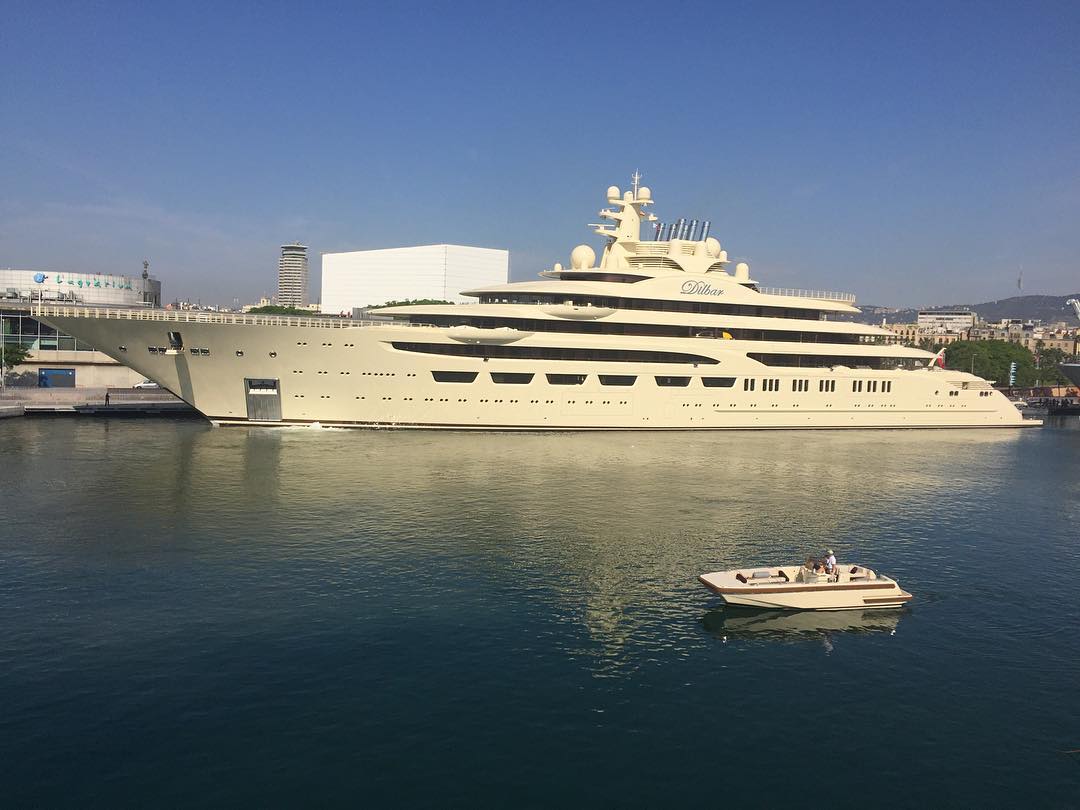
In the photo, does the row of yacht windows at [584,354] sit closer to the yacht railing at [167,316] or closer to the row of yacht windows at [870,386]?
the row of yacht windows at [870,386]

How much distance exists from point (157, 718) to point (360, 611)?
5.63 m

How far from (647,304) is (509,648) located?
35573 mm

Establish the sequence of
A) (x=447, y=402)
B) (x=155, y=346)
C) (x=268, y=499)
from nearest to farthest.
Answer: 1. (x=268, y=499)
2. (x=155, y=346)
3. (x=447, y=402)

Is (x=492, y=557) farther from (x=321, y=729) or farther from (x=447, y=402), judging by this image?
(x=447, y=402)

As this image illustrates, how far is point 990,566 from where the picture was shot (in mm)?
24094

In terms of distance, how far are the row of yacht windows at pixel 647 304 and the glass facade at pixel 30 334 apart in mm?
48868

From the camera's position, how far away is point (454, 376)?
150 feet

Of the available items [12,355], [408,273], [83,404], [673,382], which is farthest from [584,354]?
[408,273]

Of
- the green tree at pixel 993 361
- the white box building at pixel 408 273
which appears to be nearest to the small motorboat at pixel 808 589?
the green tree at pixel 993 361

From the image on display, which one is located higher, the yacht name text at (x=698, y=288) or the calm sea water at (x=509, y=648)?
the yacht name text at (x=698, y=288)

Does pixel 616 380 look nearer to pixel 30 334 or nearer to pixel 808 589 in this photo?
pixel 808 589

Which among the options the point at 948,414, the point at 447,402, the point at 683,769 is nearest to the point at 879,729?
the point at 683,769

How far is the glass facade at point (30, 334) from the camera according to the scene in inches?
2879

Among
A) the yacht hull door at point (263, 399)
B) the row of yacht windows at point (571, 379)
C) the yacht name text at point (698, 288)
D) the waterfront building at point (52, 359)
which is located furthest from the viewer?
the waterfront building at point (52, 359)
